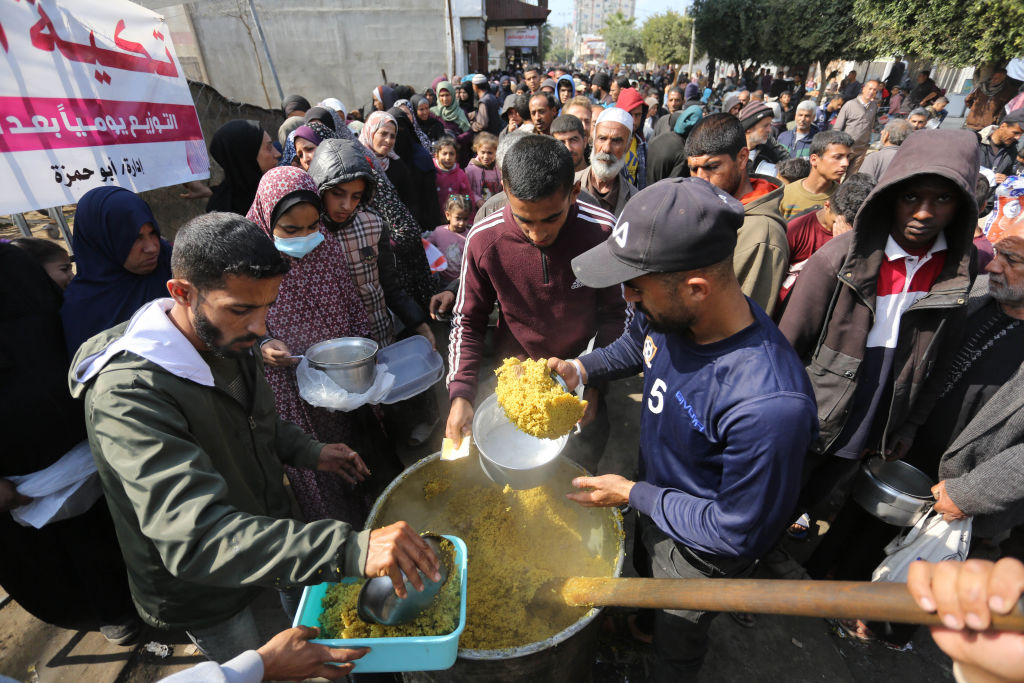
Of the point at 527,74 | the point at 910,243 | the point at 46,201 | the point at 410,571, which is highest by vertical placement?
the point at 527,74

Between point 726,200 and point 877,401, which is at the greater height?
point 726,200

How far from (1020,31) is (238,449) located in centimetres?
1535

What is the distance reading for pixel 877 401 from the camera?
97.3 inches

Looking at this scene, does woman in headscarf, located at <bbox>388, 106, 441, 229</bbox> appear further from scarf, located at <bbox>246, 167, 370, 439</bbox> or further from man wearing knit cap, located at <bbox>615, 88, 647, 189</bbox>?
scarf, located at <bbox>246, 167, 370, 439</bbox>

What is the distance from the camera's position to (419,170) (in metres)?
5.77

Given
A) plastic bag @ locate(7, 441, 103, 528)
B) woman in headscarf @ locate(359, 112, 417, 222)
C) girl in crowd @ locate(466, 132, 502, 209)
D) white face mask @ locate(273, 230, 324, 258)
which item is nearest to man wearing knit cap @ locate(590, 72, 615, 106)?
girl in crowd @ locate(466, 132, 502, 209)

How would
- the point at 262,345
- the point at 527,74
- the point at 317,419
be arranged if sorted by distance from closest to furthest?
the point at 262,345 < the point at 317,419 < the point at 527,74

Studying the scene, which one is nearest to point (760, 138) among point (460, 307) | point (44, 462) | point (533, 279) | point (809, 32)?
point (533, 279)

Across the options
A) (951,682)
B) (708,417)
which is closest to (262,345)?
(708,417)

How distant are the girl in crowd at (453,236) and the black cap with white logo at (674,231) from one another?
3.19 meters

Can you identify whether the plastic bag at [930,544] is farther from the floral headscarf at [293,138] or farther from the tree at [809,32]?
the tree at [809,32]

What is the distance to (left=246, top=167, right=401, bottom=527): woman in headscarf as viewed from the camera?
8.39ft

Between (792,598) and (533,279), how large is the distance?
1.87 m

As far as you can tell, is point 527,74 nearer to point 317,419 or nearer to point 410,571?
point 317,419
